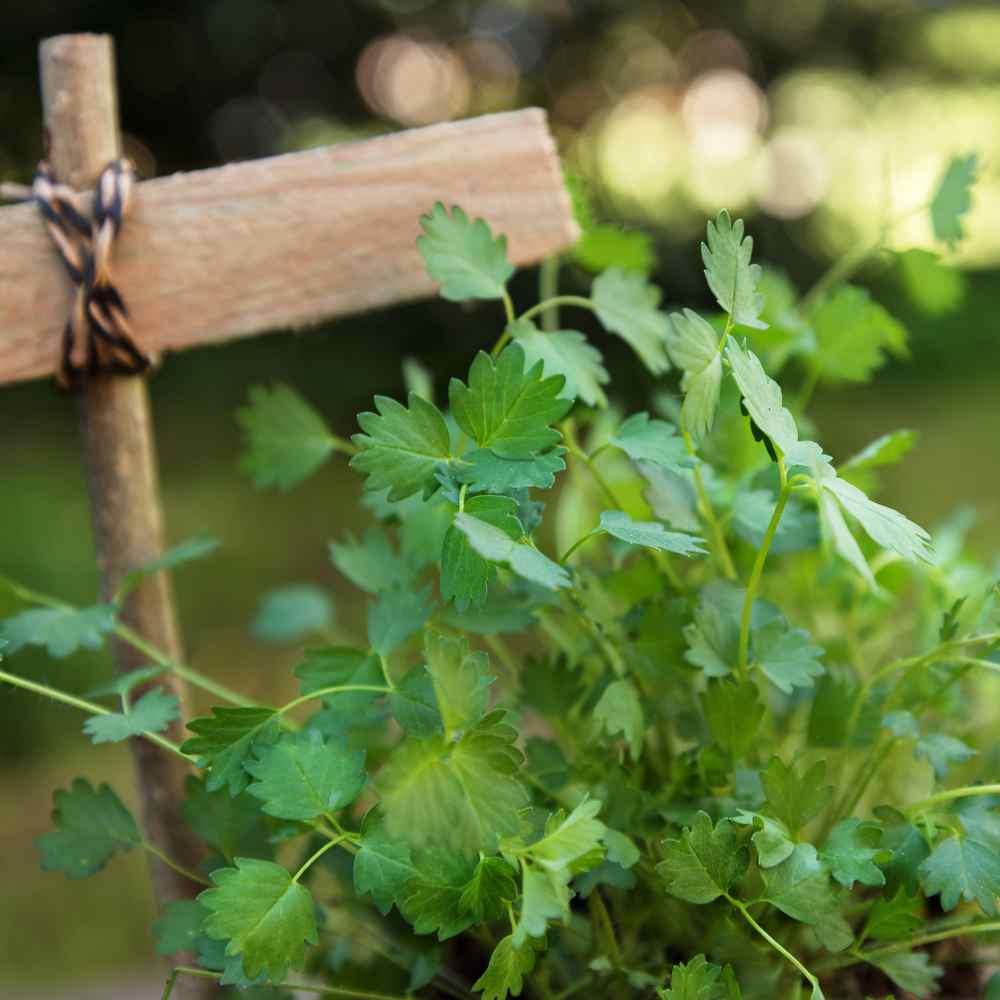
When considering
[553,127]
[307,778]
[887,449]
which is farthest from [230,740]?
Result: [553,127]

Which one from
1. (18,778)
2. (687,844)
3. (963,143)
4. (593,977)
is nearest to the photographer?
(687,844)

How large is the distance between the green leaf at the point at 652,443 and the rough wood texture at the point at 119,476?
0.30 metres

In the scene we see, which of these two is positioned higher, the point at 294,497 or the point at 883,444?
the point at 883,444

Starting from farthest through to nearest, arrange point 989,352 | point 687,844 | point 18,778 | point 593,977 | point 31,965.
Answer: point 989,352 < point 18,778 < point 31,965 < point 593,977 < point 687,844

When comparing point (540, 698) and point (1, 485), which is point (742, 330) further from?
point (1, 485)

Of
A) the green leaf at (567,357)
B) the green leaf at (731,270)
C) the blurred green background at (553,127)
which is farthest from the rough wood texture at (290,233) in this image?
the blurred green background at (553,127)

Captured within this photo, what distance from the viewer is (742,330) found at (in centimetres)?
61

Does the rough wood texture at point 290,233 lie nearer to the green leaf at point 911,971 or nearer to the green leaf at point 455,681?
the green leaf at point 455,681

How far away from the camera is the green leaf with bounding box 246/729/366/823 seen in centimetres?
43

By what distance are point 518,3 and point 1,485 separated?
2.03 metres

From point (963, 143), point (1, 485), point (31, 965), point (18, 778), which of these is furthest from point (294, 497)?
point (963, 143)

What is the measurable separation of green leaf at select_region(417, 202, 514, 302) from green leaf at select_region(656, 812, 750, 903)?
27 cm

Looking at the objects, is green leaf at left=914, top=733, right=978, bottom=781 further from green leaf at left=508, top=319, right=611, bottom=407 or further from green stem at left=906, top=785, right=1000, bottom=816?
green leaf at left=508, top=319, right=611, bottom=407

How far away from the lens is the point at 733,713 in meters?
0.50
